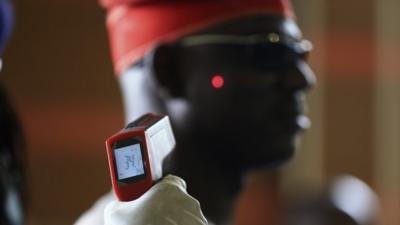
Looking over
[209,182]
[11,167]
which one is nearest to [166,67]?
[209,182]

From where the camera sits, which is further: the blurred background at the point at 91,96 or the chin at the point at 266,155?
the blurred background at the point at 91,96

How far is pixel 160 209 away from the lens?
2.68 ft

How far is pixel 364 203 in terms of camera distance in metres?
2.63

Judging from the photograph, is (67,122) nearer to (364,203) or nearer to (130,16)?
(364,203)

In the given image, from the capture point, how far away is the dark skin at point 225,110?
1.42 metres

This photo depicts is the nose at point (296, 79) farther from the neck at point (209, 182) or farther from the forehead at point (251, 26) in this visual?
the neck at point (209, 182)

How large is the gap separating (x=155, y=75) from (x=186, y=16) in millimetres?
111

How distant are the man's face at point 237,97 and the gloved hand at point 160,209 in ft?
1.87

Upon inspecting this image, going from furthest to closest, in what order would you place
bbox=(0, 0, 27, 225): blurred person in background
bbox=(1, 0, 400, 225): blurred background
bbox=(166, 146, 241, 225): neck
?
bbox=(1, 0, 400, 225): blurred background < bbox=(0, 0, 27, 225): blurred person in background < bbox=(166, 146, 241, 225): neck

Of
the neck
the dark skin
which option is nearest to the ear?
the dark skin

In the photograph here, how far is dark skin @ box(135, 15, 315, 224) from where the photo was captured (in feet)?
4.67

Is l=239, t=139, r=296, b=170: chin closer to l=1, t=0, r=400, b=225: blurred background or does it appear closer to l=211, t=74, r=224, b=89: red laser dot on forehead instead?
→ l=211, t=74, r=224, b=89: red laser dot on forehead

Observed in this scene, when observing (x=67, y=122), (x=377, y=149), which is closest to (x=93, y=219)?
(x=67, y=122)

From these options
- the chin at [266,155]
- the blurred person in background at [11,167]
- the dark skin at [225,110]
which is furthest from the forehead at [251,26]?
the blurred person in background at [11,167]
